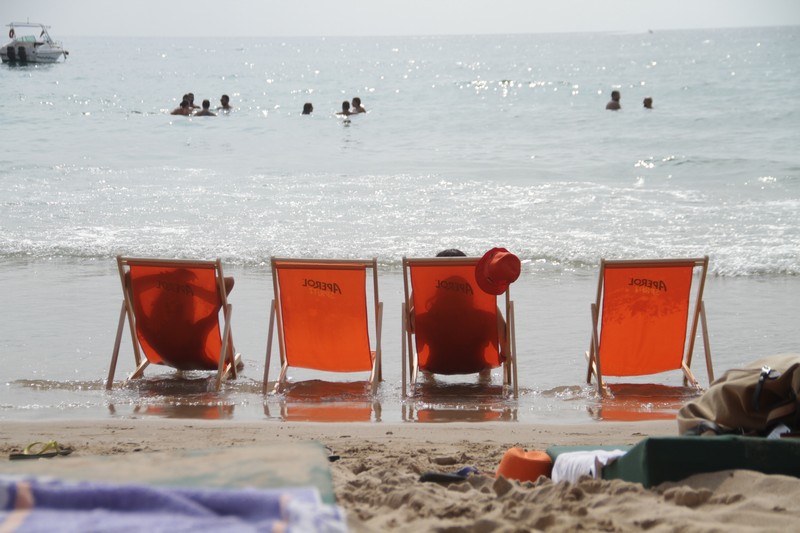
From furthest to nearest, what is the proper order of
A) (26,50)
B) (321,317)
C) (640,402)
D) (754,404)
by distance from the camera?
(26,50) < (321,317) < (640,402) < (754,404)

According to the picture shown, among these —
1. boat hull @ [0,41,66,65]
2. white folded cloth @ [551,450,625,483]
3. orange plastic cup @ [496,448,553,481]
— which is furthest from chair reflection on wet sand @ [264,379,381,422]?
boat hull @ [0,41,66,65]

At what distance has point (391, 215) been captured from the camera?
12.9 metres

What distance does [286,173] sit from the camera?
674 inches

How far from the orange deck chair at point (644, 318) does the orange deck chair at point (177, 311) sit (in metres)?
2.23

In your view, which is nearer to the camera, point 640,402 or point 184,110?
point 640,402

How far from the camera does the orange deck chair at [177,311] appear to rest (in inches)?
229

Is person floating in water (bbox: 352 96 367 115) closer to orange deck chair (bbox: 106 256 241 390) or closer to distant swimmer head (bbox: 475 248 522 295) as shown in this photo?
orange deck chair (bbox: 106 256 241 390)

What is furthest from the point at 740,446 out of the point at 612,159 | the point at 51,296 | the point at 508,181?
the point at 612,159

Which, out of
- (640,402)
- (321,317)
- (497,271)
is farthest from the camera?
(321,317)

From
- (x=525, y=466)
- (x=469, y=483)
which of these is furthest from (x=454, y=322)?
(x=469, y=483)

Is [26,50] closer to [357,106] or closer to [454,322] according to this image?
[357,106]

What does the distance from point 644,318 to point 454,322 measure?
1.12 m

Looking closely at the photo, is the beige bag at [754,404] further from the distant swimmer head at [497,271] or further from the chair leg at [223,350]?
the chair leg at [223,350]

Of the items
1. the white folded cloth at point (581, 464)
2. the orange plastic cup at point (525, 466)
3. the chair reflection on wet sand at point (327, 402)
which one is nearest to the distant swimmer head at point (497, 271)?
the chair reflection on wet sand at point (327, 402)
